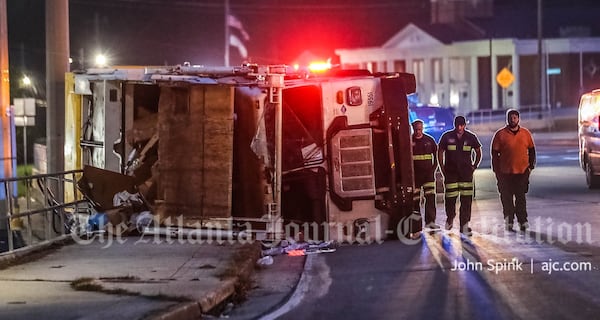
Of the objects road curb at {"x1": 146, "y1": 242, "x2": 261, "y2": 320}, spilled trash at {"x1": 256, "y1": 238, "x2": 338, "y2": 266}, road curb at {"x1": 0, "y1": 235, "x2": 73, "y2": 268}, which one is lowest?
road curb at {"x1": 146, "y1": 242, "x2": 261, "y2": 320}

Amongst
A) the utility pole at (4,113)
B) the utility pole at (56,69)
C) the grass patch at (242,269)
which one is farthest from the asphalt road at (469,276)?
the utility pole at (4,113)

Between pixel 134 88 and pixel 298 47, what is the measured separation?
217 feet

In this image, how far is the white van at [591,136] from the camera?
55.7ft

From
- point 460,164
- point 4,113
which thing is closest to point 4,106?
point 4,113

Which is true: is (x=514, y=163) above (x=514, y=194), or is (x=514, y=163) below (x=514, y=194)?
above

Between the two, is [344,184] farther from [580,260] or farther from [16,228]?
[16,228]

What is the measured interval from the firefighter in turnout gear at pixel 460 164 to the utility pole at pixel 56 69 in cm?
671

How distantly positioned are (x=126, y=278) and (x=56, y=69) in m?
6.85

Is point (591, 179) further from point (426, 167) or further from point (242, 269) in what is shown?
point (242, 269)

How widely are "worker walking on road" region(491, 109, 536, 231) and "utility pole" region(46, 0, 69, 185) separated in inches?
293

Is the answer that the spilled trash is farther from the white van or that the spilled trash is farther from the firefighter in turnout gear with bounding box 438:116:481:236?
the white van

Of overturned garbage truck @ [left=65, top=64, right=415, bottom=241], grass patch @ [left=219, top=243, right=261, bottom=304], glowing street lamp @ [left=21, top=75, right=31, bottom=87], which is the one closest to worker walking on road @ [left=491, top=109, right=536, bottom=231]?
overturned garbage truck @ [left=65, top=64, right=415, bottom=241]

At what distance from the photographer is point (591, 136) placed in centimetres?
1730

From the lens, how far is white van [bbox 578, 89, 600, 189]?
1697 centimetres
